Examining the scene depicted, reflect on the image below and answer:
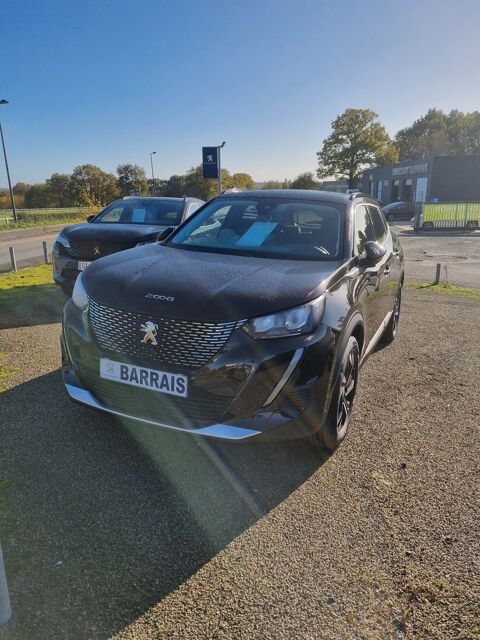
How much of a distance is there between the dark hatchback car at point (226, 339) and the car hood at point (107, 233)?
310 centimetres

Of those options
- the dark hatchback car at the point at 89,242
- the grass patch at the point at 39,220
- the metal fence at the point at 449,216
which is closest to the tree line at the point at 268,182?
the grass patch at the point at 39,220

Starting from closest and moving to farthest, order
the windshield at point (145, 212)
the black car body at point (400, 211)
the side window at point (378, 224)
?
1. the side window at point (378, 224)
2. the windshield at point (145, 212)
3. the black car body at point (400, 211)

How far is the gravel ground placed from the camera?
201 centimetres

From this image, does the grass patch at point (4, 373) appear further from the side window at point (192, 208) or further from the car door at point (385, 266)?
the side window at point (192, 208)

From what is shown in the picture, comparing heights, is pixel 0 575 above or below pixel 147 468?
above

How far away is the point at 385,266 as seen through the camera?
466 cm

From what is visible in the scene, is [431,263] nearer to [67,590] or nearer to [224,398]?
[224,398]

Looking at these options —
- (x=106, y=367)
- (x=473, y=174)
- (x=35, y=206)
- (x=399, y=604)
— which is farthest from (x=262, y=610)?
(x=35, y=206)

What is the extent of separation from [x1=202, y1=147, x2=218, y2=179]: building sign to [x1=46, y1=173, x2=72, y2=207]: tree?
5672 centimetres

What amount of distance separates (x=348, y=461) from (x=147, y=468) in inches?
53.6

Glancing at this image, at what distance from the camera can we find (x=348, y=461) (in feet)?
10.6

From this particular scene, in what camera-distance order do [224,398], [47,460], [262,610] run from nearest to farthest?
[262,610] < [224,398] < [47,460]

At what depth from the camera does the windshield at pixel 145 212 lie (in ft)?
25.9

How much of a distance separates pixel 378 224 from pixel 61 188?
67.6 meters
